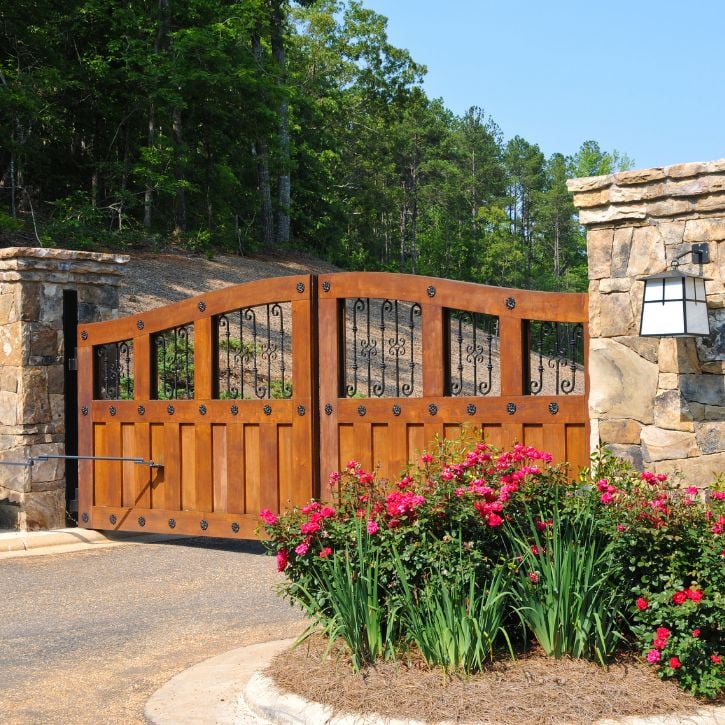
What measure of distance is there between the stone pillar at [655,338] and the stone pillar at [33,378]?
17.4ft

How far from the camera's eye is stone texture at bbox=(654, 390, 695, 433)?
5898mm

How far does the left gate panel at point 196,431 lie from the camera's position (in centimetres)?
804

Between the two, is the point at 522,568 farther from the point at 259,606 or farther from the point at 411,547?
the point at 259,606

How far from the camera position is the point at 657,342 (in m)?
6.06

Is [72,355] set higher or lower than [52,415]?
higher

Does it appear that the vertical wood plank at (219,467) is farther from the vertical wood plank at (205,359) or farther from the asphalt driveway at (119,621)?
the asphalt driveway at (119,621)

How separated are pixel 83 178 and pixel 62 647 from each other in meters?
19.6

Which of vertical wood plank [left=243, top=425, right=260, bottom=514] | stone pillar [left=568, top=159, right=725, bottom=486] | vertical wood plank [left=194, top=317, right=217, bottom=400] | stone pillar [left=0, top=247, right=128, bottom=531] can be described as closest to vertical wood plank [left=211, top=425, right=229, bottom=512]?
vertical wood plank [left=243, top=425, right=260, bottom=514]

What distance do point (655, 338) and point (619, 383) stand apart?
0.37 meters

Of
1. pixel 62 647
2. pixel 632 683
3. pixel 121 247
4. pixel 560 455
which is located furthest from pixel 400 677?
pixel 121 247

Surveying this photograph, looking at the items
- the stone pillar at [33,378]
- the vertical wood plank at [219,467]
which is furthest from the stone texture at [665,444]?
the stone pillar at [33,378]

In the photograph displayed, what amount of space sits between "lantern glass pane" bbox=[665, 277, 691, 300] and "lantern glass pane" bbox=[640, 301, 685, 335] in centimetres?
4

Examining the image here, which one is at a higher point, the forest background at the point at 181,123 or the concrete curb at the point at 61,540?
the forest background at the point at 181,123

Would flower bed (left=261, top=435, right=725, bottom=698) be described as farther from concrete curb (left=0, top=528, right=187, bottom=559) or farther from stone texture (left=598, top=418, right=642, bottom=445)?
concrete curb (left=0, top=528, right=187, bottom=559)
